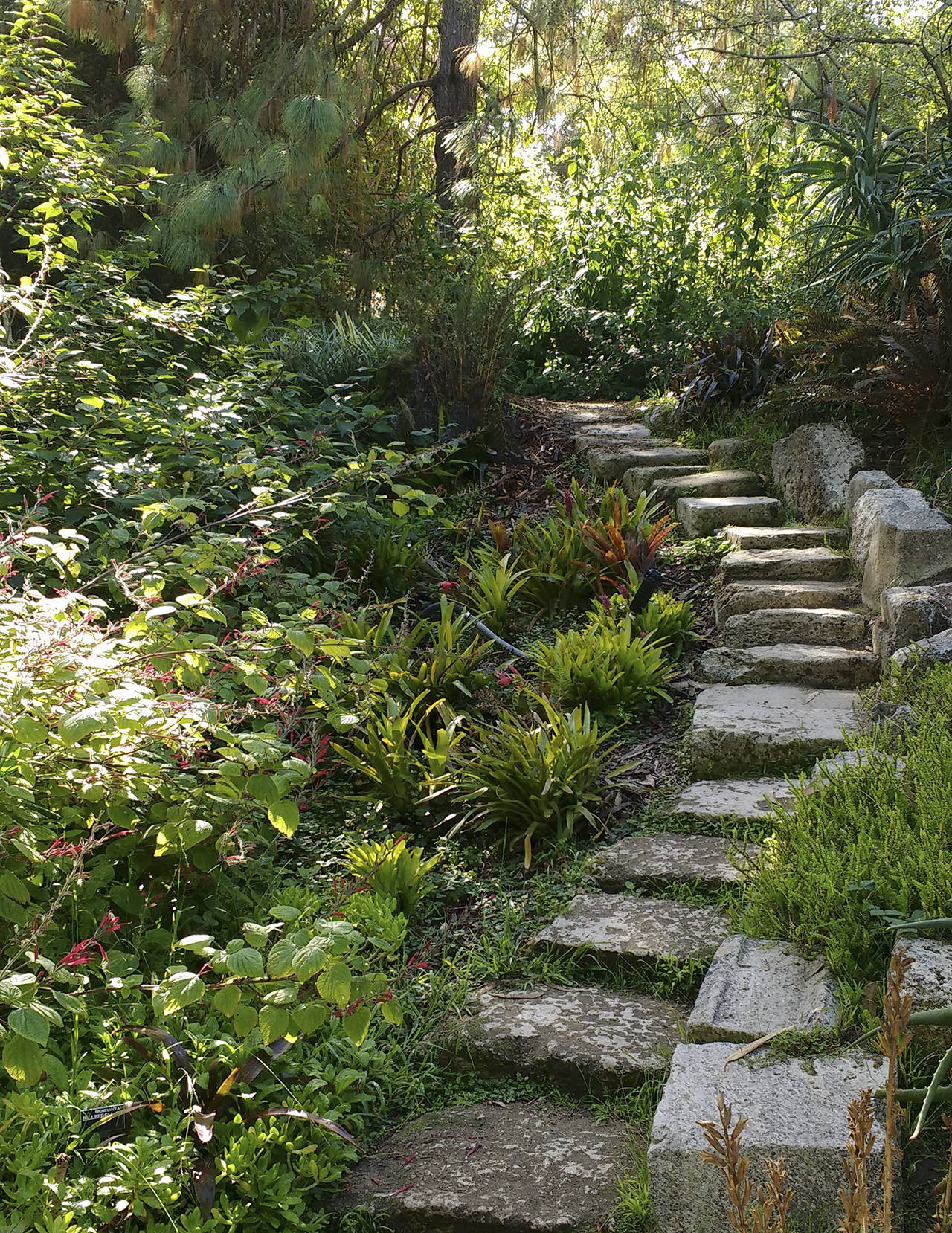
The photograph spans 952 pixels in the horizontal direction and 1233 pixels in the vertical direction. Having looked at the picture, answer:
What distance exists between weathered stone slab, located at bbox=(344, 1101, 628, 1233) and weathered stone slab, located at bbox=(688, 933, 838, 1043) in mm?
336

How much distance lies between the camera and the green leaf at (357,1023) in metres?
1.70

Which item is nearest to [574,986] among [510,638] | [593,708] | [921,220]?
[593,708]

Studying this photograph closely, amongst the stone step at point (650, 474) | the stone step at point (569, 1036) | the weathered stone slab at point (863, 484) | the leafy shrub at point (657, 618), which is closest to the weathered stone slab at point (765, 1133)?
the stone step at point (569, 1036)

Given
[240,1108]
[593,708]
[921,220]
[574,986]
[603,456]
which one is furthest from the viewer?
[603,456]

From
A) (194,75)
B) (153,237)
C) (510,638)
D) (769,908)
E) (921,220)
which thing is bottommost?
(769,908)

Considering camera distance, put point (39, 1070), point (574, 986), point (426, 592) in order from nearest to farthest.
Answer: point (39, 1070), point (574, 986), point (426, 592)

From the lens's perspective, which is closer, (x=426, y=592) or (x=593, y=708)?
(x=593, y=708)

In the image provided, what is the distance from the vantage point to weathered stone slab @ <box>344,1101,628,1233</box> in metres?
1.94

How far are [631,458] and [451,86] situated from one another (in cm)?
627

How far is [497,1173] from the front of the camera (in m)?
2.05

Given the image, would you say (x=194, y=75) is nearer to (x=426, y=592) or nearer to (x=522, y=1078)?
(x=426, y=592)

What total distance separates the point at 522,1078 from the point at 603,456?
13.4ft

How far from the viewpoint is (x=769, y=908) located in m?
2.23

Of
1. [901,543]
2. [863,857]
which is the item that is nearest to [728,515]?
[901,543]
